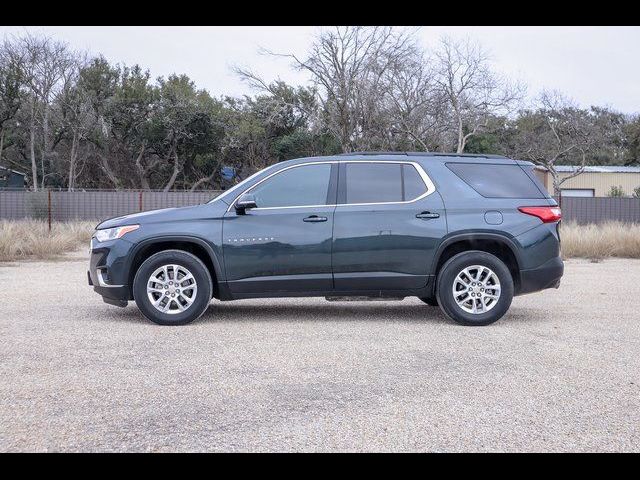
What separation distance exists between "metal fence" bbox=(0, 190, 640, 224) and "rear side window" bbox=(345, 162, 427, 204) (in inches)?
727

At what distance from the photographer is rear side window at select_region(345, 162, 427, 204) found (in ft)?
24.9

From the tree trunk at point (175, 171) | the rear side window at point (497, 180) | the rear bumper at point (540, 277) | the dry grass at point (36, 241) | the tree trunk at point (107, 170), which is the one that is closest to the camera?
the rear bumper at point (540, 277)

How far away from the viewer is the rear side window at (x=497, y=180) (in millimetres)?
7699

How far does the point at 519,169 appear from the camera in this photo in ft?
25.8

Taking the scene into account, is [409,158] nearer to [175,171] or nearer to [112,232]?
[112,232]

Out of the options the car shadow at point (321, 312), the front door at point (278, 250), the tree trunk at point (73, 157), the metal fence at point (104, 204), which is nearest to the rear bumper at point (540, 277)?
the car shadow at point (321, 312)

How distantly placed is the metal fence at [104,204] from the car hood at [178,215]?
1824 centimetres

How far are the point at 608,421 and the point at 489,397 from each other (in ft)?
2.52

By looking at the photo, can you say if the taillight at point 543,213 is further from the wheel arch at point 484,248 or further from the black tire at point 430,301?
the black tire at point 430,301

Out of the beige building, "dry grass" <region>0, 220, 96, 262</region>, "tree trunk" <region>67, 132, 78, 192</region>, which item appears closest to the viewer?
"dry grass" <region>0, 220, 96, 262</region>

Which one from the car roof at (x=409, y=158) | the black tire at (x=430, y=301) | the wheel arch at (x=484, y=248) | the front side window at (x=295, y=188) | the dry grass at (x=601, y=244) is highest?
the car roof at (x=409, y=158)

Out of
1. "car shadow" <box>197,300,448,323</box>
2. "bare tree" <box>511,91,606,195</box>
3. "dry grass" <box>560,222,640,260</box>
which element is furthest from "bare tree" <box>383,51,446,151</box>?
"car shadow" <box>197,300,448,323</box>

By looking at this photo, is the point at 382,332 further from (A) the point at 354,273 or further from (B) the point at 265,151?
(B) the point at 265,151

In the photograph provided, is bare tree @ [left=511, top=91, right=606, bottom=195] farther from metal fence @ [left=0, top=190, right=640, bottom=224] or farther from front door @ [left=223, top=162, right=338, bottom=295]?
front door @ [left=223, top=162, right=338, bottom=295]
